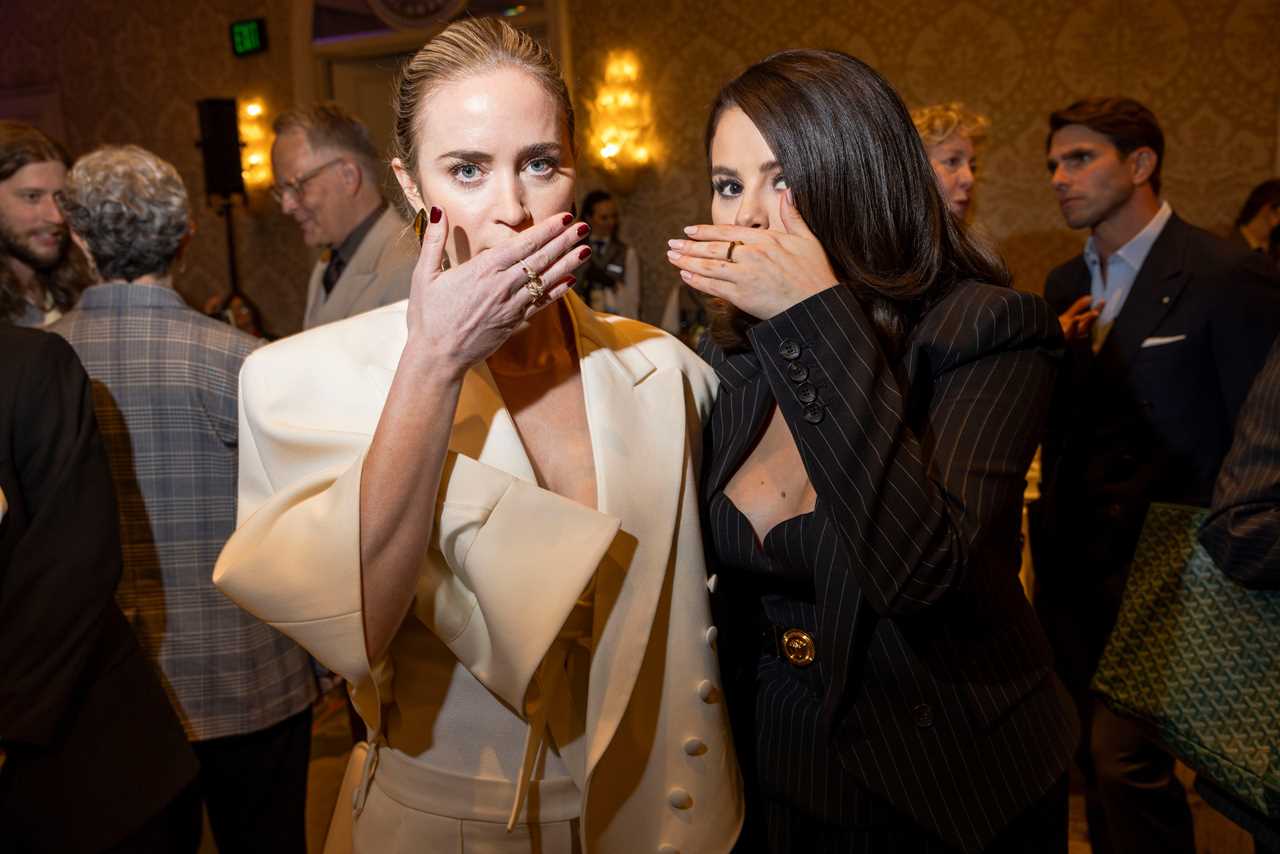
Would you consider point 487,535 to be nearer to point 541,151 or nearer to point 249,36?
point 541,151

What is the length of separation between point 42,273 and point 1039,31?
176 inches

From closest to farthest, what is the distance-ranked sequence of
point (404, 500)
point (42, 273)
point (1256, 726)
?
point (404, 500)
point (1256, 726)
point (42, 273)

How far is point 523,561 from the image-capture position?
1.11 metres

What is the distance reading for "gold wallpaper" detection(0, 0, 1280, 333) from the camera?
4.59m

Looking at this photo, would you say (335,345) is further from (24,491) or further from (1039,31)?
(1039,31)

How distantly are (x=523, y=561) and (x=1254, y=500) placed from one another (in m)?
1.13

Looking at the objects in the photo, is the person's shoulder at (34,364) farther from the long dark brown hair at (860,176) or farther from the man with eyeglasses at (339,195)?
the man with eyeglasses at (339,195)

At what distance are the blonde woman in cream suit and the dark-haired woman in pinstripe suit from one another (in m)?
0.11

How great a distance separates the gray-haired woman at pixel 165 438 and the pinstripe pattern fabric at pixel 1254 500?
189cm

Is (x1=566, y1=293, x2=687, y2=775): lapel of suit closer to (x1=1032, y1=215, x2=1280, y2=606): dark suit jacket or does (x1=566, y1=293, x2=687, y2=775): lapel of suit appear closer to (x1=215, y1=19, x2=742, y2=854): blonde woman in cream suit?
(x1=215, y1=19, x2=742, y2=854): blonde woman in cream suit

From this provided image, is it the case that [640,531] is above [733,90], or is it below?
below

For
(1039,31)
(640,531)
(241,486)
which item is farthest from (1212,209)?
(241,486)

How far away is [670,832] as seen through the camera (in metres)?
1.25

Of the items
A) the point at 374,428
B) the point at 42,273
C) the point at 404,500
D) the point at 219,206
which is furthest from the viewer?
the point at 219,206
